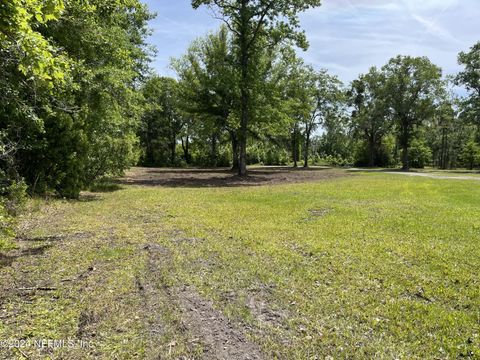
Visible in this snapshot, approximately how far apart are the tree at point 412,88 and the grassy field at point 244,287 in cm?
3354

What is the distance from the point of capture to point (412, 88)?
124ft

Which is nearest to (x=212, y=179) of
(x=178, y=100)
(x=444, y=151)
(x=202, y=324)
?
(x=178, y=100)

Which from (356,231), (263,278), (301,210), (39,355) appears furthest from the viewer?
(301,210)

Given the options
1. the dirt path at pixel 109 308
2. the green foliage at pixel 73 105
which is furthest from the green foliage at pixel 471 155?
the dirt path at pixel 109 308

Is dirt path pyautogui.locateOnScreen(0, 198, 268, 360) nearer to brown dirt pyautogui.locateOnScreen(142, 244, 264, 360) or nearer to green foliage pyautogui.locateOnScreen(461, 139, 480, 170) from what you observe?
brown dirt pyautogui.locateOnScreen(142, 244, 264, 360)

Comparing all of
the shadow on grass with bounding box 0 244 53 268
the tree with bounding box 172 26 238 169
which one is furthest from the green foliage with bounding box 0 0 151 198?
the tree with bounding box 172 26 238 169

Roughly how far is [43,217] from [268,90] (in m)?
16.9

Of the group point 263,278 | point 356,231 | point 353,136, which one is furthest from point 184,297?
point 353,136

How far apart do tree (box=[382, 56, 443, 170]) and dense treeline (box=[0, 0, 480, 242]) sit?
11 centimetres

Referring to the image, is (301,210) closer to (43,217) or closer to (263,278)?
(263,278)

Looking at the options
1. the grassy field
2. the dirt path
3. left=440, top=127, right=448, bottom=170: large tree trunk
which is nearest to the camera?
the dirt path

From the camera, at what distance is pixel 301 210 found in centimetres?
991

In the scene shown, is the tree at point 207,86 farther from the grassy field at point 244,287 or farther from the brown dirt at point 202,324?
the brown dirt at point 202,324

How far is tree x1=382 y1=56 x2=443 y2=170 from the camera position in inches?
1455
